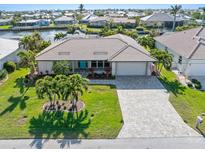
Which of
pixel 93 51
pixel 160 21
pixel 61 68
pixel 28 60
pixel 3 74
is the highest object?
pixel 160 21

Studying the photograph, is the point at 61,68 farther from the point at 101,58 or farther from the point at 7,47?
the point at 7,47

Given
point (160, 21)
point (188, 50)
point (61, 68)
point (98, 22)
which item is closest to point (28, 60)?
point (61, 68)

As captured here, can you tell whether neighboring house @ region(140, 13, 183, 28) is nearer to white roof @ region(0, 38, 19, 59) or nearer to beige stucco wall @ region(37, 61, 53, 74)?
white roof @ region(0, 38, 19, 59)

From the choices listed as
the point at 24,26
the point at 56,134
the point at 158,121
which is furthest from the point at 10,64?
the point at 24,26

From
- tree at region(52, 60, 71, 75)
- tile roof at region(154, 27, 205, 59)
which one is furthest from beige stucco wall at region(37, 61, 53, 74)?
tile roof at region(154, 27, 205, 59)

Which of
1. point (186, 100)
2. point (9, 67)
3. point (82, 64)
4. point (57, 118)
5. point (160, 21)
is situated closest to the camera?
point (57, 118)

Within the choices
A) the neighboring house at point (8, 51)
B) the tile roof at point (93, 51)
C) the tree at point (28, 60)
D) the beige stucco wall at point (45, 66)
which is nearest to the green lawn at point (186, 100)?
the tile roof at point (93, 51)

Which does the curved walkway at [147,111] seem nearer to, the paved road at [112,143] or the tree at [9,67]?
the paved road at [112,143]

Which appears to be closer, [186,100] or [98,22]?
[186,100]
